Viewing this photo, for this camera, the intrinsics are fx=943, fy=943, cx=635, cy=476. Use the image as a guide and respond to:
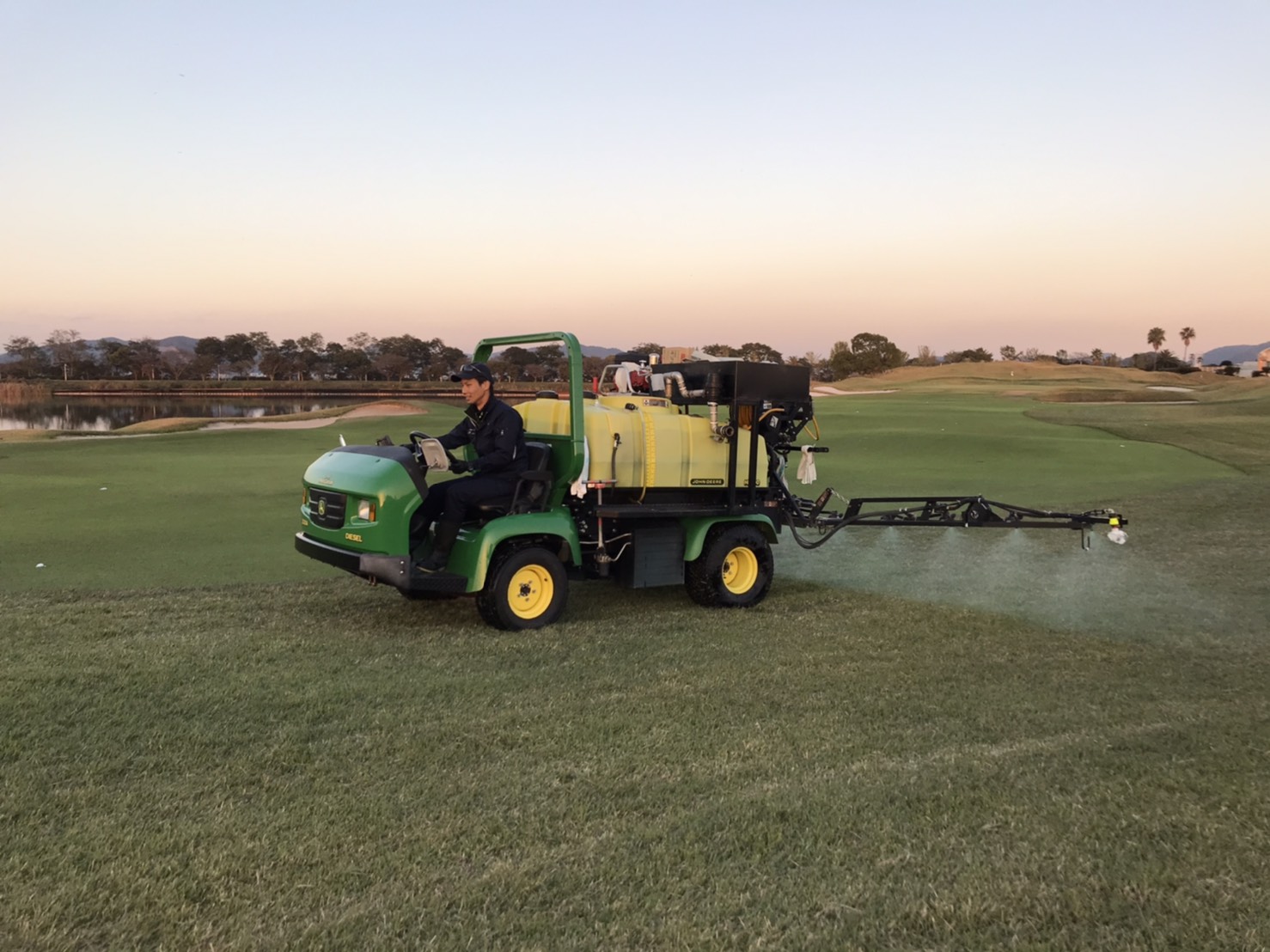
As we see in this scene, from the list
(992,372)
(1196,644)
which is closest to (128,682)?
(1196,644)

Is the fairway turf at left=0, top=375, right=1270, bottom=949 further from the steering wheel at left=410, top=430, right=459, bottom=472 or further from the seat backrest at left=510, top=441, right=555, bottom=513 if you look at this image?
the steering wheel at left=410, top=430, right=459, bottom=472

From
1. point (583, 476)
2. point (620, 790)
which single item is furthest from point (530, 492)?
point (620, 790)

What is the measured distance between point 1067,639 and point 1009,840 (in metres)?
3.71

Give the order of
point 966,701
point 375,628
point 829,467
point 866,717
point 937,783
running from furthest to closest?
point 829,467 < point 375,628 < point 966,701 < point 866,717 < point 937,783

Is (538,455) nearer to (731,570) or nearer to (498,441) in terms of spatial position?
(498,441)

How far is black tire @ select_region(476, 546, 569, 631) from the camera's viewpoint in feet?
22.3

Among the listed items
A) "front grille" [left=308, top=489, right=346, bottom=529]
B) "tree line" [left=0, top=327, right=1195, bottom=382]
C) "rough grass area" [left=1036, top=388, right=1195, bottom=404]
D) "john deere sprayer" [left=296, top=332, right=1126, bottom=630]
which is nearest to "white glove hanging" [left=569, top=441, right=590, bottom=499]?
"john deere sprayer" [left=296, top=332, right=1126, bottom=630]

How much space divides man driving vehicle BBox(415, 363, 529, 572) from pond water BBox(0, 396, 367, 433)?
3460 cm

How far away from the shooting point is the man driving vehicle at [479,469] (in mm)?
6766

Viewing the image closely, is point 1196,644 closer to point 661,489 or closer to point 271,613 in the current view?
point 661,489

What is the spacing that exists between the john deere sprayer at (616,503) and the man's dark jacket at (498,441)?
0.61 feet

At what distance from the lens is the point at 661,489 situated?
758cm

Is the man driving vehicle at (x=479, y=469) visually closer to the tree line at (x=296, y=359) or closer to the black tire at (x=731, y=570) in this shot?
the black tire at (x=731, y=570)

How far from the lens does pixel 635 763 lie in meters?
4.48
